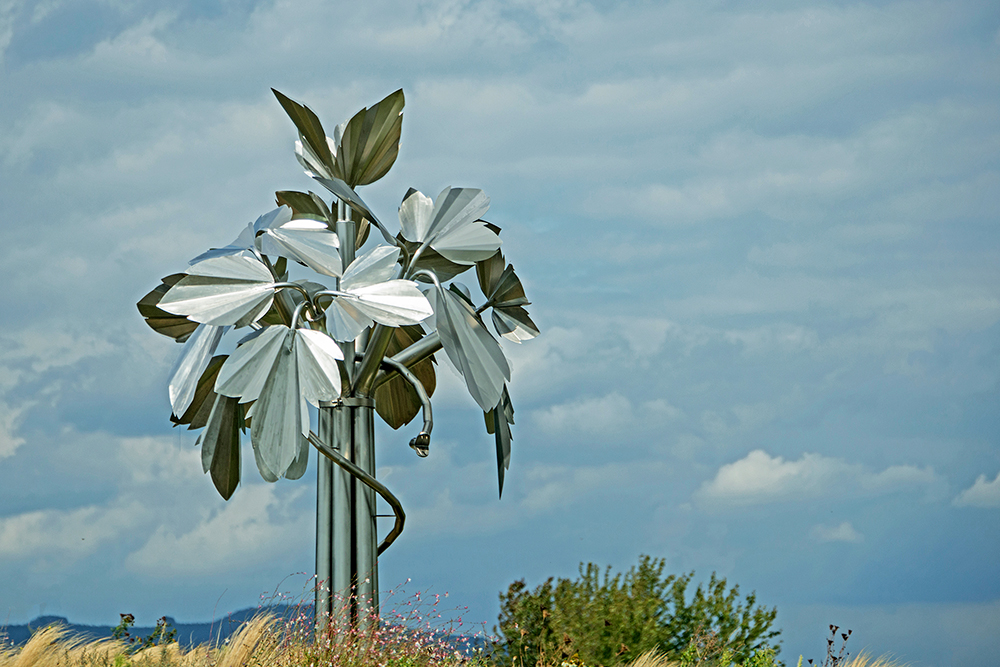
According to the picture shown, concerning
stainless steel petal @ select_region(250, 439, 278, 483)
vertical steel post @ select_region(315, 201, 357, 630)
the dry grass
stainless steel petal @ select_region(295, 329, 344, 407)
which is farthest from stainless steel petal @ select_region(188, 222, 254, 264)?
the dry grass

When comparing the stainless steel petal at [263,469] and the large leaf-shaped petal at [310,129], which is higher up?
the large leaf-shaped petal at [310,129]

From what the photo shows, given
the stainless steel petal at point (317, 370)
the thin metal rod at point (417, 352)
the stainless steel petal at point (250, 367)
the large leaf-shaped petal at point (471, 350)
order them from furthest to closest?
the thin metal rod at point (417, 352), the large leaf-shaped petal at point (471, 350), the stainless steel petal at point (317, 370), the stainless steel petal at point (250, 367)

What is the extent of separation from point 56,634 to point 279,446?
117 inches

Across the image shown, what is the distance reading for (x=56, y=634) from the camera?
23.7 feet

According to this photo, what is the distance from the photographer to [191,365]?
6.54 m

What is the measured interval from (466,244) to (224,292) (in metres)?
1.86

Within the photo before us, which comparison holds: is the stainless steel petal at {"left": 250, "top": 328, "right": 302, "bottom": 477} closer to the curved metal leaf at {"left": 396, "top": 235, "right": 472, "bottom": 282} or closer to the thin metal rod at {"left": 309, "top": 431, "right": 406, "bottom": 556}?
the thin metal rod at {"left": 309, "top": 431, "right": 406, "bottom": 556}

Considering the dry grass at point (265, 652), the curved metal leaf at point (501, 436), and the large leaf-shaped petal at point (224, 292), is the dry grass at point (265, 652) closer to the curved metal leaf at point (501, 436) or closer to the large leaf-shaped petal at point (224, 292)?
the curved metal leaf at point (501, 436)

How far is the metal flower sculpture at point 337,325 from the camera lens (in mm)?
5910

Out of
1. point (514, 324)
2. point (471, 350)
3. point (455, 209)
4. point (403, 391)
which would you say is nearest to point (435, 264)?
point (455, 209)

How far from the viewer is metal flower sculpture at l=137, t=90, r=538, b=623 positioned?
591 centimetres

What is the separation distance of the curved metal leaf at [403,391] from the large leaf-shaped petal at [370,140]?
1.58 m

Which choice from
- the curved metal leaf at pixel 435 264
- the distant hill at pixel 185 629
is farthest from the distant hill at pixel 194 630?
the curved metal leaf at pixel 435 264

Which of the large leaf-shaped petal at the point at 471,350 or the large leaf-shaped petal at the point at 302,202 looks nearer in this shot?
the large leaf-shaped petal at the point at 471,350
